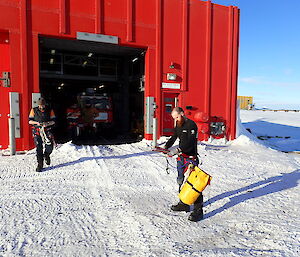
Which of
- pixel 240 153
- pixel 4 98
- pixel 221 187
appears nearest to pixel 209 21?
pixel 240 153

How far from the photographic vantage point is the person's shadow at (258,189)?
15.3 ft

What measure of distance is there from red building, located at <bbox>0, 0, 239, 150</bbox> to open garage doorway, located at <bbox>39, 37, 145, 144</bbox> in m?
0.53

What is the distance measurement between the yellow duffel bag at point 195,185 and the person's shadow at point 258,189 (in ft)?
1.85

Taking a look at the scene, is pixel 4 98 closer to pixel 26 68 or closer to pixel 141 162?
pixel 26 68

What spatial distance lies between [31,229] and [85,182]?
83.1 inches

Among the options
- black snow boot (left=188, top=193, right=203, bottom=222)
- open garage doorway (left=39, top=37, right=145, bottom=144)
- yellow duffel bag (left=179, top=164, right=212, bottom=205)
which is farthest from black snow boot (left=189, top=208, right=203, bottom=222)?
open garage doorway (left=39, top=37, right=145, bottom=144)

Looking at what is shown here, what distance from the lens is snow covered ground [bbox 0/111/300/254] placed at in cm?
311

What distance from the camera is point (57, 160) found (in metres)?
6.96

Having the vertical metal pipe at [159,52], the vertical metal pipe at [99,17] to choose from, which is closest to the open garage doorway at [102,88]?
the vertical metal pipe at [159,52]

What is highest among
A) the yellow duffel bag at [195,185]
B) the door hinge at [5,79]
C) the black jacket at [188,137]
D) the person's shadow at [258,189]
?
the door hinge at [5,79]

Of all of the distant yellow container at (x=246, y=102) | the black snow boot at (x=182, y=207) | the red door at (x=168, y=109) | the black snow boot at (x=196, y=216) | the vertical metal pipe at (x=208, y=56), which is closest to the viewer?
the black snow boot at (x=196, y=216)

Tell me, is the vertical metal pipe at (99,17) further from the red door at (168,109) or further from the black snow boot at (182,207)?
the black snow boot at (182,207)

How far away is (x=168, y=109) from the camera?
1054cm

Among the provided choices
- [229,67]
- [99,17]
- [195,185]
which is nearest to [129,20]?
[99,17]
